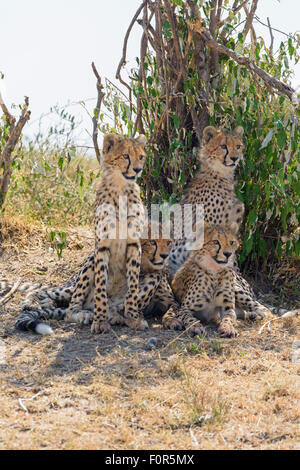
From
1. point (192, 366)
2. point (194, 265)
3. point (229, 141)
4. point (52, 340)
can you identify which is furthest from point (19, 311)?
point (229, 141)

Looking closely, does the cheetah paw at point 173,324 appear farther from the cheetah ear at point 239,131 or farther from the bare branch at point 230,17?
the bare branch at point 230,17

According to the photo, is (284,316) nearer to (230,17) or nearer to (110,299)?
(110,299)

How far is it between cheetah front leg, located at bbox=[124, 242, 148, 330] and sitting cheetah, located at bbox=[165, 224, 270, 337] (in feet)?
0.78

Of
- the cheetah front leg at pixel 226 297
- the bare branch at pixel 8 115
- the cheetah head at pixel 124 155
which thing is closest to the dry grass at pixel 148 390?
the cheetah front leg at pixel 226 297

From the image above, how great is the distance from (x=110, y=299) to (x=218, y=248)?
0.85 m

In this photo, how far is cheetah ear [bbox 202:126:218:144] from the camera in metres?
5.40

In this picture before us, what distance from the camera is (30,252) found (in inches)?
245

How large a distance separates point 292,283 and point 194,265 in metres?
1.07

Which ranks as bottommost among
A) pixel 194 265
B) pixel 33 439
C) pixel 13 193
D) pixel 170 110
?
pixel 33 439

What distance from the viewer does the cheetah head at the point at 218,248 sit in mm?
4777

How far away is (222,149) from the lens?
541cm

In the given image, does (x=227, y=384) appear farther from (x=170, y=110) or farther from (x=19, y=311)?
(x=170, y=110)

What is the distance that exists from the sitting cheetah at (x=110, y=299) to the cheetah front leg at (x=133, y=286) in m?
0.09

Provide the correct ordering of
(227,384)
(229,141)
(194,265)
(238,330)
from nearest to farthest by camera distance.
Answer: (227,384)
(238,330)
(194,265)
(229,141)
